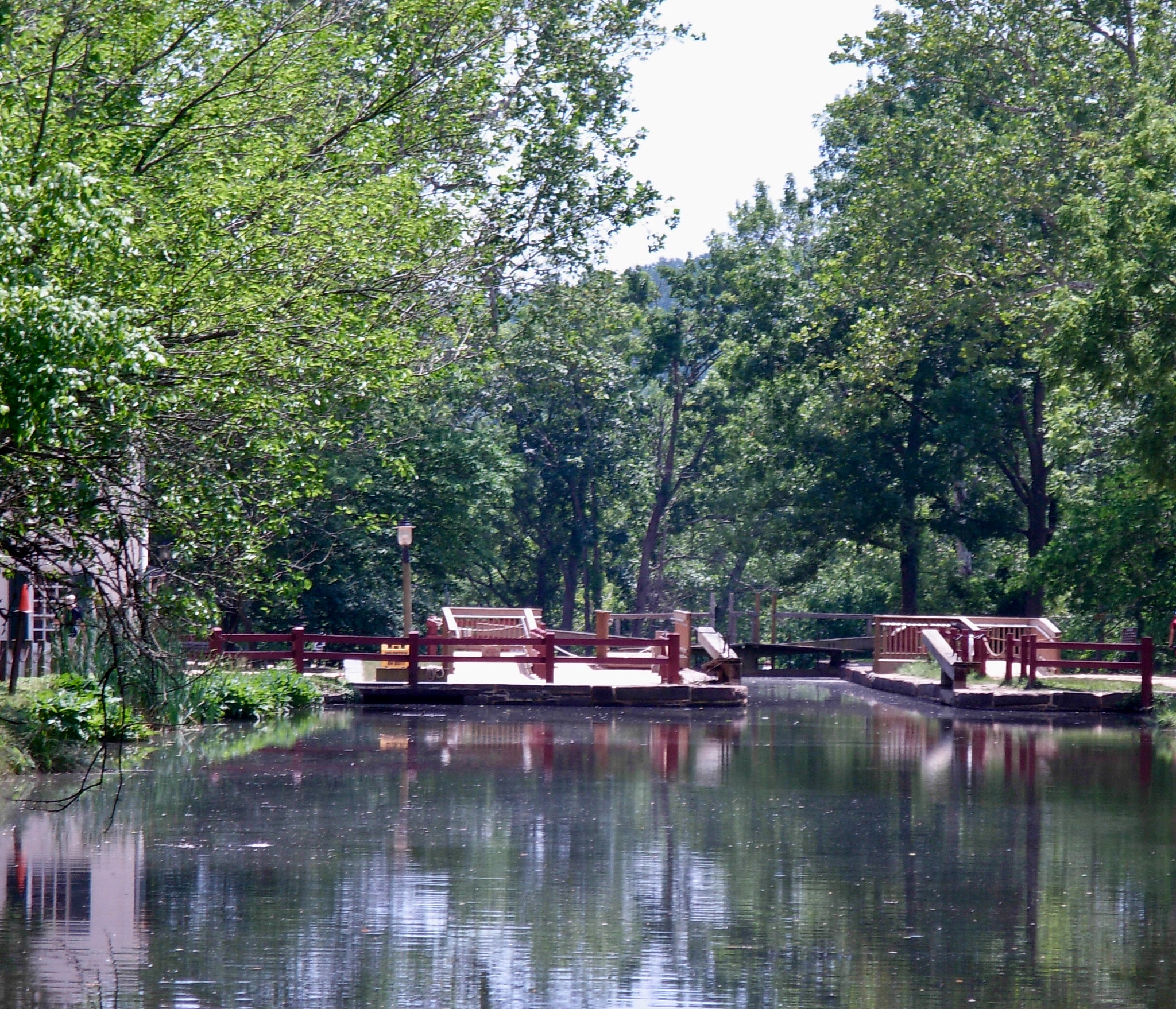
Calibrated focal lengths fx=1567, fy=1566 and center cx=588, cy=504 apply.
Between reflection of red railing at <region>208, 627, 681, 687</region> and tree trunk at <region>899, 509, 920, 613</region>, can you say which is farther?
tree trunk at <region>899, 509, 920, 613</region>

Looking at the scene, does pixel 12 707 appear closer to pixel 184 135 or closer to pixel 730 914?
pixel 184 135

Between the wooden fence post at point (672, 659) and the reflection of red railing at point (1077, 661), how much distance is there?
5.86m

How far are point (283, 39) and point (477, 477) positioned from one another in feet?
80.5

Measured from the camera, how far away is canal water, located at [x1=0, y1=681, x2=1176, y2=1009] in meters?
8.05

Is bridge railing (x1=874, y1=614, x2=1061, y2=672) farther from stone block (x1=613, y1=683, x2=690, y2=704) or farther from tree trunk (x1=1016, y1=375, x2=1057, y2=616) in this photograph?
stone block (x1=613, y1=683, x2=690, y2=704)

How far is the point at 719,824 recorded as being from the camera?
13695mm

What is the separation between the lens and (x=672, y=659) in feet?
89.0

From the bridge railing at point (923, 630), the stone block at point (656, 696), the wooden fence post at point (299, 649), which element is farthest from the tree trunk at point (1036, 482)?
the wooden fence post at point (299, 649)

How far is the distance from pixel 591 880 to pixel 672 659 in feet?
53.3

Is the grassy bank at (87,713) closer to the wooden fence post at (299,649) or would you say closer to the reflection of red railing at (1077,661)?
the wooden fence post at (299,649)

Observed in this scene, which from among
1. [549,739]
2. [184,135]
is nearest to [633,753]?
[549,739]

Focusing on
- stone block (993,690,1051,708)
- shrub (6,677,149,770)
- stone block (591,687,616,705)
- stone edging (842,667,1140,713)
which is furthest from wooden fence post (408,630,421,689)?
stone block (993,690,1051,708)

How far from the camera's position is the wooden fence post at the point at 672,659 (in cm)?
2688

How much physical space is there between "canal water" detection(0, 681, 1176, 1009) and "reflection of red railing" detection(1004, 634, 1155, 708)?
21.2 feet
